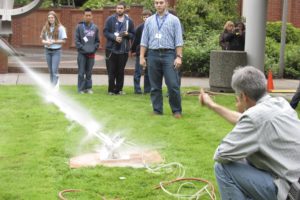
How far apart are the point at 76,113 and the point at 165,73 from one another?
168cm

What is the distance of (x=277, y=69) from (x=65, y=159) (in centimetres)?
1254

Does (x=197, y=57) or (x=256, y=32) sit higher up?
(x=256, y=32)

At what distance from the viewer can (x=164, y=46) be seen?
33.0ft

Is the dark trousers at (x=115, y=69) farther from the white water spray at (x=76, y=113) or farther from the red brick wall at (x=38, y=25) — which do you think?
the red brick wall at (x=38, y=25)

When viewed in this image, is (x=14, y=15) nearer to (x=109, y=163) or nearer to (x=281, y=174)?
(x=281, y=174)

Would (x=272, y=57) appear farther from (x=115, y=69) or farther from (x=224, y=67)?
(x=115, y=69)

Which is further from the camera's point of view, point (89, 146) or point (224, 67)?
point (224, 67)

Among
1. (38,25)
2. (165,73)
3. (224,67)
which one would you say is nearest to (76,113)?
(165,73)

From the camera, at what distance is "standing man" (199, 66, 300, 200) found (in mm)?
4340

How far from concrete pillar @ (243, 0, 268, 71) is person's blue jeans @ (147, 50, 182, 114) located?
4.53 meters

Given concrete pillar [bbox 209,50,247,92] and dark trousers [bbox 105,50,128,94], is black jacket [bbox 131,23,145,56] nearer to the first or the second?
dark trousers [bbox 105,50,128,94]

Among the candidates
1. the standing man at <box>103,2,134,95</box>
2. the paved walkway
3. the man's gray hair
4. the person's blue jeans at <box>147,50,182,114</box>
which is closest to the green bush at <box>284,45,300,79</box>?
the paved walkway

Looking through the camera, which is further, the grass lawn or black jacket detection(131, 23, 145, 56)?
black jacket detection(131, 23, 145, 56)

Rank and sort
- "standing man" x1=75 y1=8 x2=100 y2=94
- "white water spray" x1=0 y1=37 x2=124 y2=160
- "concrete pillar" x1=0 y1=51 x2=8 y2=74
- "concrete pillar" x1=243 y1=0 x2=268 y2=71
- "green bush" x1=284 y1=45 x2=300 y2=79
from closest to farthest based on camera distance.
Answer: "white water spray" x1=0 y1=37 x2=124 y2=160
"standing man" x1=75 y1=8 x2=100 y2=94
"concrete pillar" x1=243 y1=0 x2=268 y2=71
"concrete pillar" x1=0 y1=51 x2=8 y2=74
"green bush" x1=284 y1=45 x2=300 y2=79
